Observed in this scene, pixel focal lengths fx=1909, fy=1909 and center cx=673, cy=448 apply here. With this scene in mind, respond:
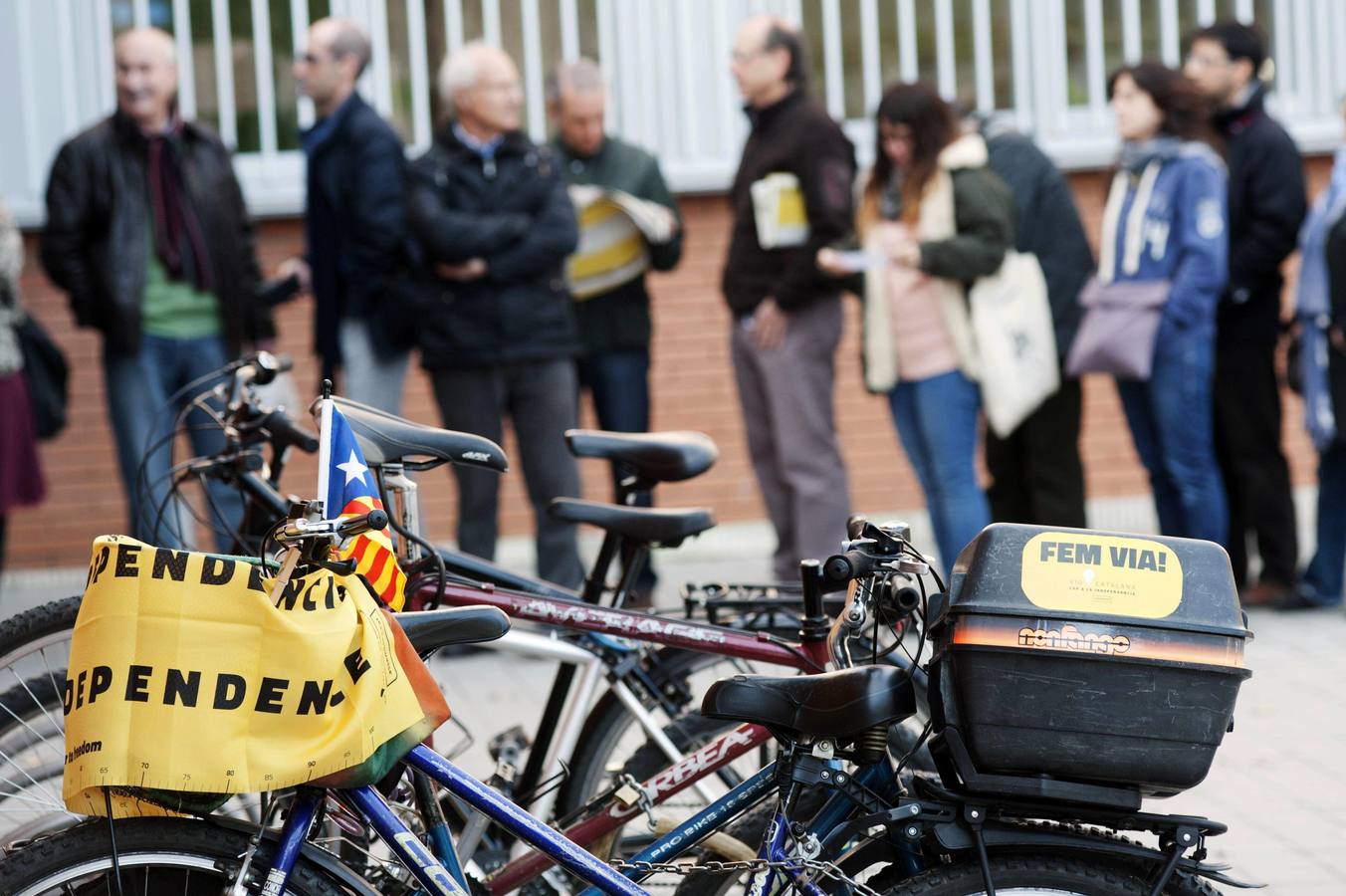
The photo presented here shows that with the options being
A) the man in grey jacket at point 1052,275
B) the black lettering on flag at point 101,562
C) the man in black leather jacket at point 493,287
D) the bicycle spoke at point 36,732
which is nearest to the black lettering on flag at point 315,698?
the black lettering on flag at point 101,562

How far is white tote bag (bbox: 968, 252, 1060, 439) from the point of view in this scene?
6.77m

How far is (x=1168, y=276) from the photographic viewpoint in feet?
23.0

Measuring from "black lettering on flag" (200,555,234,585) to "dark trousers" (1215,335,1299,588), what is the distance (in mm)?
5431

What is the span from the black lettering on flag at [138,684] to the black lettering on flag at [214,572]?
138 mm

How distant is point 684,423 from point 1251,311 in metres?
2.87

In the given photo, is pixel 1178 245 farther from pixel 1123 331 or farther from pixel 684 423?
pixel 684 423

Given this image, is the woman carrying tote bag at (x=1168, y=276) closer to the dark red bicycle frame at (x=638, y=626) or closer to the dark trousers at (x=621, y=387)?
the dark trousers at (x=621, y=387)

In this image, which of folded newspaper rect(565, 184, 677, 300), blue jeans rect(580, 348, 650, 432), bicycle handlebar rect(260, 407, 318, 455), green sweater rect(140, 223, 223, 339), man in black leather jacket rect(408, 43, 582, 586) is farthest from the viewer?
blue jeans rect(580, 348, 650, 432)

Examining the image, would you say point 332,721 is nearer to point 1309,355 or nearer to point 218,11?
point 1309,355

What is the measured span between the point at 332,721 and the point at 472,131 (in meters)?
4.46

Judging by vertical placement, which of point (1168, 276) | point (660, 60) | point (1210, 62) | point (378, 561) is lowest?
point (378, 561)

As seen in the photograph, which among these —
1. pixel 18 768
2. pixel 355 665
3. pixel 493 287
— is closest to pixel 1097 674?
pixel 355 665

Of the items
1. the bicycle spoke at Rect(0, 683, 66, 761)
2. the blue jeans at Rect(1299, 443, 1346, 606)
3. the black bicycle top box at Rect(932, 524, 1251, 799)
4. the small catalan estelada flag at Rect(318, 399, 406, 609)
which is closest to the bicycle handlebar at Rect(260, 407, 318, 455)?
Answer: the bicycle spoke at Rect(0, 683, 66, 761)

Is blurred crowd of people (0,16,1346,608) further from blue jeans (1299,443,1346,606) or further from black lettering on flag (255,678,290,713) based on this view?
black lettering on flag (255,678,290,713)
